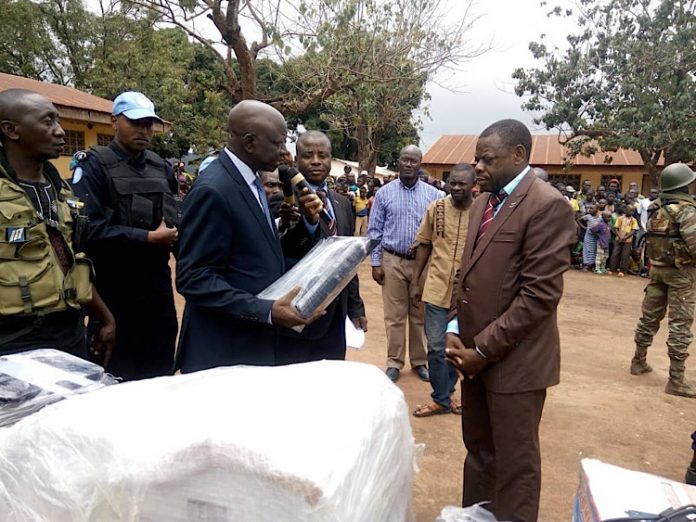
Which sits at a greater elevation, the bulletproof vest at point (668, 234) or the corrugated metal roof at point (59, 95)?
the corrugated metal roof at point (59, 95)

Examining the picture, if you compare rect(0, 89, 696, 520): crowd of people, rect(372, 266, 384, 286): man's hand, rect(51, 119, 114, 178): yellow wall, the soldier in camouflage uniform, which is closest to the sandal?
rect(372, 266, 384, 286): man's hand

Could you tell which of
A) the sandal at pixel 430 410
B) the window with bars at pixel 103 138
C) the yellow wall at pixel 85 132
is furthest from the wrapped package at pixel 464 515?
the window with bars at pixel 103 138

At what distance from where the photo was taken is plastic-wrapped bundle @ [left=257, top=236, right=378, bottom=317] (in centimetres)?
188

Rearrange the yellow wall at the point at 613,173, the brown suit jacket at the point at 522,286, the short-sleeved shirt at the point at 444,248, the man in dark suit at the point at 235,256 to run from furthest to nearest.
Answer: the yellow wall at the point at 613,173 → the short-sleeved shirt at the point at 444,248 → the brown suit jacket at the point at 522,286 → the man in dark suit at the point at 235,256

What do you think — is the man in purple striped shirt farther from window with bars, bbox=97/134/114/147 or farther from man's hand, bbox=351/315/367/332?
window with bars, bbox=97/134/114/147

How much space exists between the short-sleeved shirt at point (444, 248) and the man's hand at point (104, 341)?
2212 millimetres

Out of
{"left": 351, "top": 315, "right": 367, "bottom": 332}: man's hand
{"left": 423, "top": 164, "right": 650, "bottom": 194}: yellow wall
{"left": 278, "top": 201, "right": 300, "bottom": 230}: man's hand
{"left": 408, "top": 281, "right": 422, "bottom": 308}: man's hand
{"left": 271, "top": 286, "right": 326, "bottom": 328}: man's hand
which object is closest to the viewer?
{"left": 271, "top": 286, "right": 326, "bottom": 328}: man's hand

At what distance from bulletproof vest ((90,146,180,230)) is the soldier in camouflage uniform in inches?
167

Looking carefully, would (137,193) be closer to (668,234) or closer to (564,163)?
(668,234)

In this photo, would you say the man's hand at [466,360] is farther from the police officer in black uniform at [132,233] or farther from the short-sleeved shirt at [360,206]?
the short-sleeved shirt at [360,206]

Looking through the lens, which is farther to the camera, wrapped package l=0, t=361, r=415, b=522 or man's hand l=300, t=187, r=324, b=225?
man's hand l=300, t=187, r=324, b=225

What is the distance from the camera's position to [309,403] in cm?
111

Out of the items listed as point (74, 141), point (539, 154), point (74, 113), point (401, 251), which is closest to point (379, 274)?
point (401, 251)

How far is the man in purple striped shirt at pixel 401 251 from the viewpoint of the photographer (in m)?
4.61
